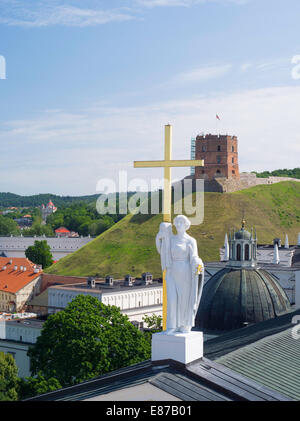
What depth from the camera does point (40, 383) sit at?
33.7 metres

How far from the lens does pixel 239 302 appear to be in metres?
39.2

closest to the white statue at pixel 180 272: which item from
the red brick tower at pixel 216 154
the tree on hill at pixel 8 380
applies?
the tree on hill at pixel 8 380

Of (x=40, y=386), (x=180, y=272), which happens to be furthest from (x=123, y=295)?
(x=180, y=272)

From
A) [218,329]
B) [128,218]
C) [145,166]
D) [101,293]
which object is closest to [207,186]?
[128,218]

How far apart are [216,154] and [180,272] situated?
151773mm

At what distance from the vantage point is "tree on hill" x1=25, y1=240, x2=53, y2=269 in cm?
15062

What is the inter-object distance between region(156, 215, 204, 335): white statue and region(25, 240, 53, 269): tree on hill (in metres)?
140

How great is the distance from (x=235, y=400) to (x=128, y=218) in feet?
496

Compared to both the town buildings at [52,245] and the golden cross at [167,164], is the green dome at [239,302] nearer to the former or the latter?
the golden cross at [167,164]

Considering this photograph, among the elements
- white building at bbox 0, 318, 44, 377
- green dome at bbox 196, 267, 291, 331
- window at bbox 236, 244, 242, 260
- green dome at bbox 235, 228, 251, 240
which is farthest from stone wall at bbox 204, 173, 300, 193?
green dome at bbox 196, 267, 291, 331

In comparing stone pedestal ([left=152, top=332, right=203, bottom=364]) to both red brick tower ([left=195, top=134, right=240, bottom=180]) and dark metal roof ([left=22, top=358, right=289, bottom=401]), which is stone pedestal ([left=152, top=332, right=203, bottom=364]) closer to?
dark metal roof ([left=22, top=358, right=289, bottom=401])

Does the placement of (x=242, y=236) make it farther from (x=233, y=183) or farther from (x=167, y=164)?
(x=233, y=183)

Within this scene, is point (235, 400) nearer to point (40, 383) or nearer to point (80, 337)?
point (40, 383)

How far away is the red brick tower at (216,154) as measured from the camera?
16238 cm
